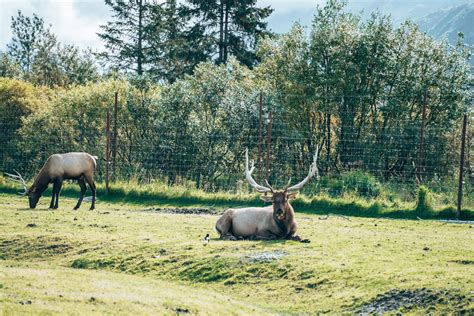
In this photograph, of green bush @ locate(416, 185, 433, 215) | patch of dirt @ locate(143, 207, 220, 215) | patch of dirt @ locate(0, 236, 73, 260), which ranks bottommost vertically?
patch of dirt @ locate(0, 236, 73, 260)

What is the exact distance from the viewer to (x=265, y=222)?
16.5m

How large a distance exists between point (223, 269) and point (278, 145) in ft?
44.4

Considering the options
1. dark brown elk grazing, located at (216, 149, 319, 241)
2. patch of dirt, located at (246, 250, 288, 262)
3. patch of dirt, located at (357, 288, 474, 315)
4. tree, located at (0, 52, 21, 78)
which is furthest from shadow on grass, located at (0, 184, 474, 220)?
tree, located at (0, 52, 21, 78)

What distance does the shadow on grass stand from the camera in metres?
21.9

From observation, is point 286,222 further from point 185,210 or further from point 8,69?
point 8,69

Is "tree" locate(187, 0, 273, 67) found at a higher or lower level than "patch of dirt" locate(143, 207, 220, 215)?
higher

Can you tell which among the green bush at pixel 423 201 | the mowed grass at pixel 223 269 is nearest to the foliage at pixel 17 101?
the mowed grass at pixel 223 269

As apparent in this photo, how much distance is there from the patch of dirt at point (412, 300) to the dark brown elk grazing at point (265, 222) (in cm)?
479

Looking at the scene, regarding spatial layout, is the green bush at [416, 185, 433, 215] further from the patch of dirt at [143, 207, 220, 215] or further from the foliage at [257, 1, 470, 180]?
the patch of dirt at [143, 207, 220, 215]

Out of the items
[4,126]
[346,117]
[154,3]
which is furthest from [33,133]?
[154,3]

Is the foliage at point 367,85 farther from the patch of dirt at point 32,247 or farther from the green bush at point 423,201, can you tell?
the patch of dirt at point 32,247

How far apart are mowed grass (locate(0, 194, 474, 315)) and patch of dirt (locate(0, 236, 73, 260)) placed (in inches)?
0.9

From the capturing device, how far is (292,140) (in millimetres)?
27172

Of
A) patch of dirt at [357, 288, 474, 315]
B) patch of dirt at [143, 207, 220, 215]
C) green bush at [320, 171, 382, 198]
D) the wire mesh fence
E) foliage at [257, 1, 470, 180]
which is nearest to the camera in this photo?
patch of dirt at [357, 288, 474, 315]
